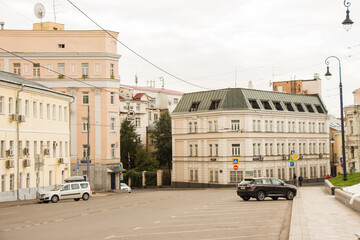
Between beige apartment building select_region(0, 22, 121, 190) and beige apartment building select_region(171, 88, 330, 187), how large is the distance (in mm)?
14844

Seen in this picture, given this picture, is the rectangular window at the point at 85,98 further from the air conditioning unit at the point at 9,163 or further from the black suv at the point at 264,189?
the black suv at the point at 264,189

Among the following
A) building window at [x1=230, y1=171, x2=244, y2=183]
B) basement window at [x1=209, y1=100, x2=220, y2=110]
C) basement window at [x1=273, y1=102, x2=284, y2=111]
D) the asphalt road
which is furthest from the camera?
basement window at [x1=273, y1=102, x2=284, y2=111]

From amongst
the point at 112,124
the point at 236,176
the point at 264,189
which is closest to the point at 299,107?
the point at 236,176

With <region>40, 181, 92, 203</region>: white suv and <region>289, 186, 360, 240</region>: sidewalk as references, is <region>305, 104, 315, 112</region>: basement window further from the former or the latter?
<region>289, 186, 360, 240</region>: sidewalk

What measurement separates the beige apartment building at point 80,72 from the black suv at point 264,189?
30295 mm

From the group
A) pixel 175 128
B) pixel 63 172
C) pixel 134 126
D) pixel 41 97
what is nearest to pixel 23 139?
Answer: pixel 41 97

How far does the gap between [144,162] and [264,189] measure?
176 ft

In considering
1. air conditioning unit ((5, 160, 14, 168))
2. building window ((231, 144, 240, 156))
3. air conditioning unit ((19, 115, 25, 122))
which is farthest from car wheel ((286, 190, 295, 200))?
building window ((231, 144, 240, 156))

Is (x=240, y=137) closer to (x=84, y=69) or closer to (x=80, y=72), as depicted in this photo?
(x=84, y=69)

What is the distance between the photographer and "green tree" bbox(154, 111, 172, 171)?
9331 cm

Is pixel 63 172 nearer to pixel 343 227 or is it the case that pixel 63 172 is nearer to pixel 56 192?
pixel 56 192

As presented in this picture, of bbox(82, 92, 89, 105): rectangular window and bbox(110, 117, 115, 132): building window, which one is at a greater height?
bbox(82, 92, 89, 105): rectangular window

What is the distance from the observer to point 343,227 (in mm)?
16688

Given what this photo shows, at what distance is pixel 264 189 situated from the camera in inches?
1287
